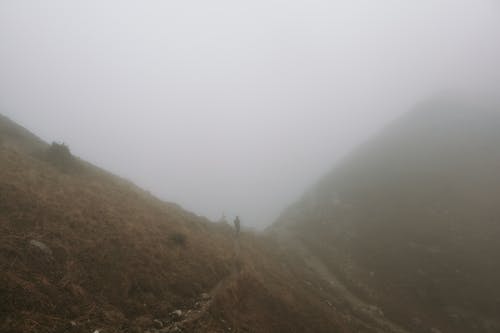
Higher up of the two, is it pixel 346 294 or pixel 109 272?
pixel 109 272

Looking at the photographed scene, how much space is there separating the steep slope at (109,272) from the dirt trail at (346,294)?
58.6 inches

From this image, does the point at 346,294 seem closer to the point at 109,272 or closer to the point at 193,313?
the point at 193,313

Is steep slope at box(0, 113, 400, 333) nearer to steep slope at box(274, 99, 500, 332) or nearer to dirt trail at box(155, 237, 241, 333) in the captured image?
dirt trail at box(155, 237, 241, 333)

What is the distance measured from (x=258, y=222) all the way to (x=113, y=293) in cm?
11094

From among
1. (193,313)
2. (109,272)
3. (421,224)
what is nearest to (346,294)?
(421,224)

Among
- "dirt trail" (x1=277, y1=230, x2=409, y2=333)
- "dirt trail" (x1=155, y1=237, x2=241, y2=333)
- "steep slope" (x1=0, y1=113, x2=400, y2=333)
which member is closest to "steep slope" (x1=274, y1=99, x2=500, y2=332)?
"dirt trail" (x1=277, y1=230, x2=409, y2=333)

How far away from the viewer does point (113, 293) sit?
476 inches

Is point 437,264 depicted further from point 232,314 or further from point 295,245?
point 232,314

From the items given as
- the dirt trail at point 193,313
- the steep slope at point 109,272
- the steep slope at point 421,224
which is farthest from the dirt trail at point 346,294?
the dirt trail at point 193,313

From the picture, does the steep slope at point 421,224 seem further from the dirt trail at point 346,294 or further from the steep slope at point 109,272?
the steep slope at point 109,272

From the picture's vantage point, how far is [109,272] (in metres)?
13.1

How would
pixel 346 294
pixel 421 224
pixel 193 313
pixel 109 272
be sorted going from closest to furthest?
pixel 109 272 < pixel 193 313 < pixel 346 294 < pixel 421 224

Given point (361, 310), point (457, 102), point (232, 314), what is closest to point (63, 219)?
point (232, 314)

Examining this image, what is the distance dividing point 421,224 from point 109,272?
4795 cm
